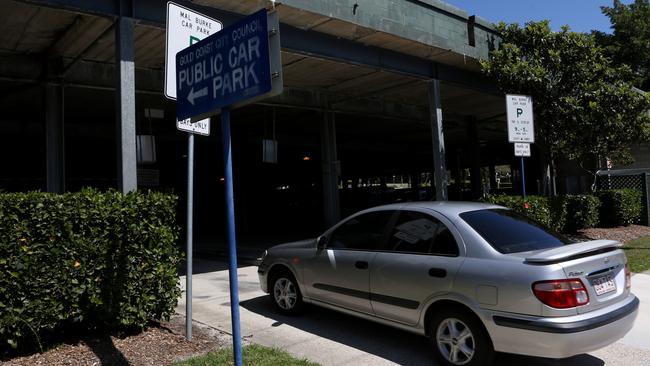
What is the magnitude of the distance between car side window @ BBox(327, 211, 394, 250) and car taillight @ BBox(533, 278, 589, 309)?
1.84 meters

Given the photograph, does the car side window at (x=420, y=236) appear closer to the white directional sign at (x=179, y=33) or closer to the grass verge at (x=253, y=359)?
the grass verge at (x=253, y=359)

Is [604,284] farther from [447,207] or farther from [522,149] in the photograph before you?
[522,149]

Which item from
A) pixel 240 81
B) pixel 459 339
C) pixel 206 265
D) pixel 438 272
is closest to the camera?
pixel 240 81

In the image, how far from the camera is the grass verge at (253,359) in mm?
4758

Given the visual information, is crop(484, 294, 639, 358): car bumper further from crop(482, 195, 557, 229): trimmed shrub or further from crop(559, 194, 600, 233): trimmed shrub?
crop(559, 194, 600, 233): trimmed shrub

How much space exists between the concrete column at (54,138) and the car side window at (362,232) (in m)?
8.58

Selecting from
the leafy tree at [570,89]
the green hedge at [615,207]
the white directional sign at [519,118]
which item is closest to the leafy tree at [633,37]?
the green hedge at [615,207]

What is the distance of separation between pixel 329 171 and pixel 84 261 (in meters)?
13.3

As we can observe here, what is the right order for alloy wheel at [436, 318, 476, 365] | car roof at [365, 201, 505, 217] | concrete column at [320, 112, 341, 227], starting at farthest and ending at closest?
concrete column at [320, 112, 341, 227] → car roof at [365, 201, 505, 217] → alloy wheel at [436, 318, 476, 365]

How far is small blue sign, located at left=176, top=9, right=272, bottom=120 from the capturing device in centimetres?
319

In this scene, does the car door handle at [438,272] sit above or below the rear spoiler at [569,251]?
below

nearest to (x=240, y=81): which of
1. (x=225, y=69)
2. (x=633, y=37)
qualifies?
(x=225, y=69)

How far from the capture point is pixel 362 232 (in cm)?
584

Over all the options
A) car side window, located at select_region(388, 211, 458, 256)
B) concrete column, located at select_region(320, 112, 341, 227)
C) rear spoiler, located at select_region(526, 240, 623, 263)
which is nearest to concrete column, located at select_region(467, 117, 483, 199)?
concrete column, located at select_region(320, 112, 341, 227)
